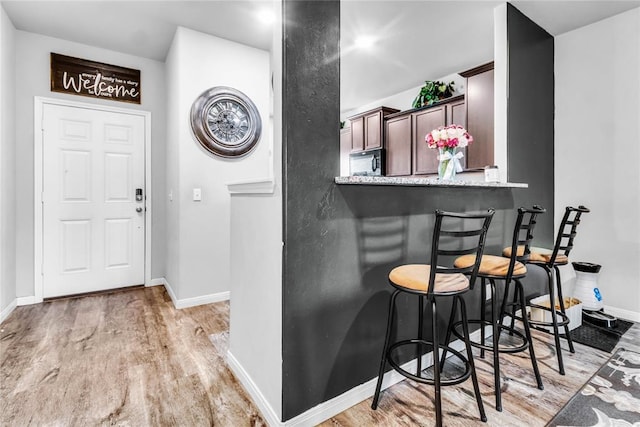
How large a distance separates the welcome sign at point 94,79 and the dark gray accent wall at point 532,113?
3.77 metres

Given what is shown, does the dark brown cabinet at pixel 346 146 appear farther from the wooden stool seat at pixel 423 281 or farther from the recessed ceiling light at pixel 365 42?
the wooden stool seat at pixel 423 281

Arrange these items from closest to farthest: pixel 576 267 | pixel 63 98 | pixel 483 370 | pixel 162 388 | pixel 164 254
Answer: pixel 162 388 → pixel 483 370 → pixel 576 267 → pixel 63 98 → pixel 164 254

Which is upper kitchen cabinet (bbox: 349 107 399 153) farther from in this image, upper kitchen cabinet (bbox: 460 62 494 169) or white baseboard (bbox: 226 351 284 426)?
white baseboard (bbox: 226 351 284 426)

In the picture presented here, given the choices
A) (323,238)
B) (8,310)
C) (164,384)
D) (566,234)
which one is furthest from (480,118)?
(8,310)

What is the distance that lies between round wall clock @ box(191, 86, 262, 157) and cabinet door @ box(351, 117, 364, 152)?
2.04 m

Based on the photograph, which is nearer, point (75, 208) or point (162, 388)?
point (162, 388)

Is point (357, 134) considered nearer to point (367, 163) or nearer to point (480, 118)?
point (367, 163)

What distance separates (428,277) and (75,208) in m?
3.60

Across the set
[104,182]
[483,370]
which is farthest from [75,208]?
[483,370]

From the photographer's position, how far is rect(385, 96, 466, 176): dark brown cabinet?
12.2ft

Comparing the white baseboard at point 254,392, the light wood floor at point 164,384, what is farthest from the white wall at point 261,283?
the light wood floor at point 164,384

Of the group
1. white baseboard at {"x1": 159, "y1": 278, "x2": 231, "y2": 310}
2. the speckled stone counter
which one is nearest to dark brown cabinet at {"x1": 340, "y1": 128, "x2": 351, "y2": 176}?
white baseboard at {"x1": 159, "y1": 278, "x2": 231, "y2": 310}

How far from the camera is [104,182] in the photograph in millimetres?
3477

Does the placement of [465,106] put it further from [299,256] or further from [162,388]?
[162,388]
